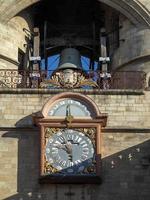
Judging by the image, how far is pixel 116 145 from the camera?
18812mm

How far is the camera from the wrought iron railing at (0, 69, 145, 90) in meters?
19.5

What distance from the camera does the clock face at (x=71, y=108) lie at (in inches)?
743

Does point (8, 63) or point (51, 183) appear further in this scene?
point (8, 63)

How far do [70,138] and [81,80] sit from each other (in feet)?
4.60

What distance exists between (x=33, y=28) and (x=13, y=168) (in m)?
4.91

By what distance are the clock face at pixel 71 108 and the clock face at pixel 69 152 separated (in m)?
0.36

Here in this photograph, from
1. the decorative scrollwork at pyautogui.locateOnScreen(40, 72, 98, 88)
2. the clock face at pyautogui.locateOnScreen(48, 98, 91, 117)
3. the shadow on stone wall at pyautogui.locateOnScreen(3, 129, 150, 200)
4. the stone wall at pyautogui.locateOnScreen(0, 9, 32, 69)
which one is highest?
the stone wall at pyautogui.locateOnScreen(0, 9, 32, 69)

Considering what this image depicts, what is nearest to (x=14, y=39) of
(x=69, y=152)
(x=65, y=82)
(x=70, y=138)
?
(x=65, y=82)

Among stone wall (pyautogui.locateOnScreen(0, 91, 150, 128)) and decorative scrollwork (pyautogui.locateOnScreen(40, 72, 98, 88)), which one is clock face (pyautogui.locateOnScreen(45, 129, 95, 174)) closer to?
stone wall (pyautogui.locateOnScreen(0, 91, 150, 128))

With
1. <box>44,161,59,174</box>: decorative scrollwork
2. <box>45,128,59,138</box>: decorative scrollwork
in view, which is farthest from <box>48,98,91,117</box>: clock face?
<box>44,161,59,174</box>: decorative scrollwork

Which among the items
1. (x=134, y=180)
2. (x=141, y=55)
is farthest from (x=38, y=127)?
(x=141, y=55)

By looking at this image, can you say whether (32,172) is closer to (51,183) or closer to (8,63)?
(51,183)

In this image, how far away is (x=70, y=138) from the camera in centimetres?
1873

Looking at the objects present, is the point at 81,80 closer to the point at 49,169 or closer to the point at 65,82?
the point at 65,82
